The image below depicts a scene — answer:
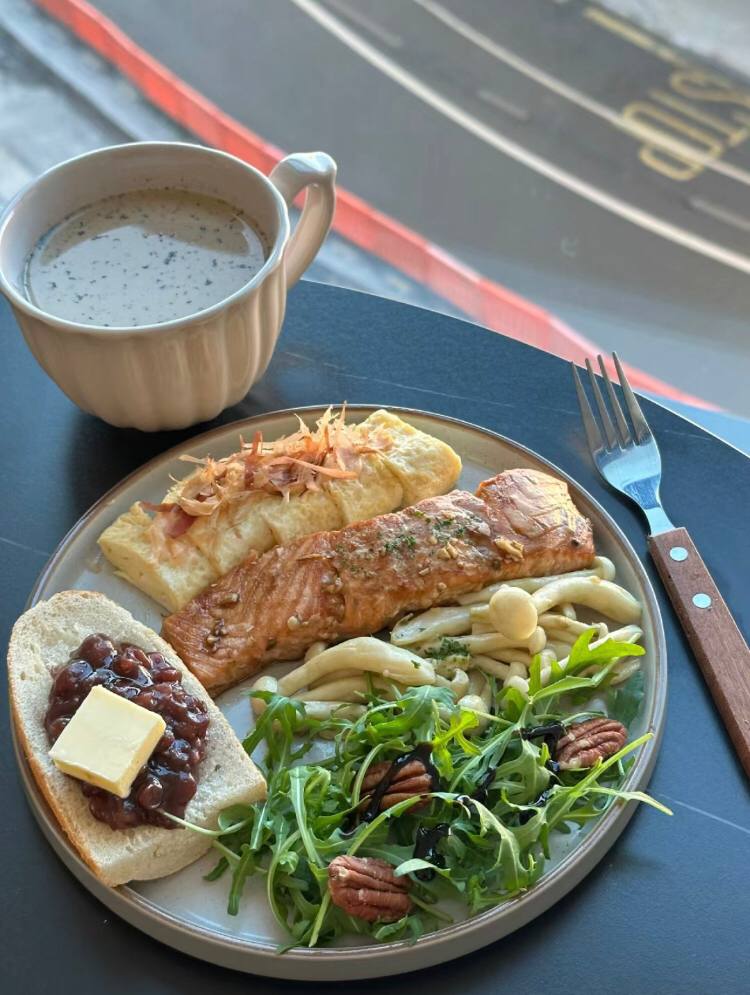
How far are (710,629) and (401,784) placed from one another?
0.78 m

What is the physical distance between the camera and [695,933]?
2129mm

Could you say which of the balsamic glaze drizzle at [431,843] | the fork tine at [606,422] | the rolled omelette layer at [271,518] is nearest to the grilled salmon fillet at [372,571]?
the rolled omelette layer at [271,518]

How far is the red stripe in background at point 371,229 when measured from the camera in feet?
16.3

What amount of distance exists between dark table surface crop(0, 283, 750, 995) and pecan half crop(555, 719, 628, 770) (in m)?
0.15

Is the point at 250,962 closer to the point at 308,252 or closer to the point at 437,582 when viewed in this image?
the point at 437,582

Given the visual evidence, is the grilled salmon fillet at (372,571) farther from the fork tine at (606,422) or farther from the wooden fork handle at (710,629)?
the fork tine at (606,422)

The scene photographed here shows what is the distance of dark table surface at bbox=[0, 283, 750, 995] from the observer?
6.89ft

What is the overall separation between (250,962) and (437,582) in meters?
0.89

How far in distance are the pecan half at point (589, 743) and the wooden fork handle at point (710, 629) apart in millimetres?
239

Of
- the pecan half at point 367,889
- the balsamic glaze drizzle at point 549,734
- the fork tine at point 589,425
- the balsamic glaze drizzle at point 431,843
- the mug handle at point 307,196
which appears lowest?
Answer: the pecan half at point 367,889

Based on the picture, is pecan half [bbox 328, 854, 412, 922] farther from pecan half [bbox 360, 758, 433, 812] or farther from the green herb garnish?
pecan half [bbox 360, 758, 433, 812]

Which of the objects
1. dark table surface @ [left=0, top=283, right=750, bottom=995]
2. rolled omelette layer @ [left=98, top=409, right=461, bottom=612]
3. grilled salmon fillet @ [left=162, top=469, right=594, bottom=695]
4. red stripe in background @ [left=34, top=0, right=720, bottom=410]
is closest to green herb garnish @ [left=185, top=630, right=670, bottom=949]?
dark table surface @ [left=0, top=283, right=750, bottom=995]

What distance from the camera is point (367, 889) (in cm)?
203

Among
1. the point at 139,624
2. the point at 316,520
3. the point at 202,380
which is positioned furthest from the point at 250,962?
the point at 202,380
